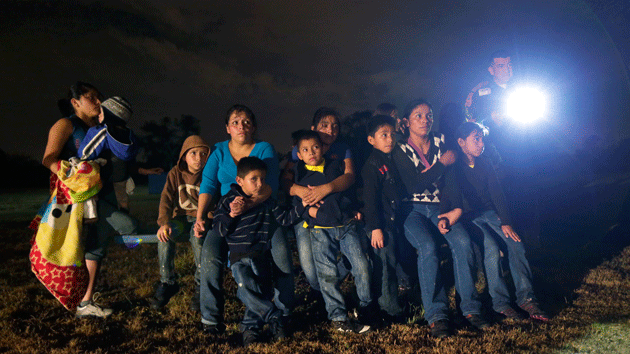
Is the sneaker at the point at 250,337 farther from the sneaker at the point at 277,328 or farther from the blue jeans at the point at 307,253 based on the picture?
the blue jeans at the point at 307,253

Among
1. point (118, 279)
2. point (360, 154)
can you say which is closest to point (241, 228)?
point (360, 154)

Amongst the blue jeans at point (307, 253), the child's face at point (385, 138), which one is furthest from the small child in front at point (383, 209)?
the blue jeans at point (307, 253)

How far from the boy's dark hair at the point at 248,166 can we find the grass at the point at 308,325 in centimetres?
151

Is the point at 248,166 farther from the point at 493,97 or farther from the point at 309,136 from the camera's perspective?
the point at 493,97

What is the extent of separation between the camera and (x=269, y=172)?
3535 millimetres

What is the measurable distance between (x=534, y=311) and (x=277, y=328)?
2510 millimetres

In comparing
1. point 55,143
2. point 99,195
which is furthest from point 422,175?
point 55,143

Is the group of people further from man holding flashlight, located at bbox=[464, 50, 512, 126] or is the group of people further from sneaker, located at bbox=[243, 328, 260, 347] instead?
man holding flashlight, located at bbox=[464, 50, 512, 126]

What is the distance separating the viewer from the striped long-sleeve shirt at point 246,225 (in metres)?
3.27

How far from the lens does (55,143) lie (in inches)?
136

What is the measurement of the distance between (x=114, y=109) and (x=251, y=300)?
92.0 inches

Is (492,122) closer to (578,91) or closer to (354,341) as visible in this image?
(578,91)

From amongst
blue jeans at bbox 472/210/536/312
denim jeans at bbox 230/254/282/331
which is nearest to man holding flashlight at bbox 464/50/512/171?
blue jeans at bbox 472/210/536/312

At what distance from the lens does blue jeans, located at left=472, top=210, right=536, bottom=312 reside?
141 inches
